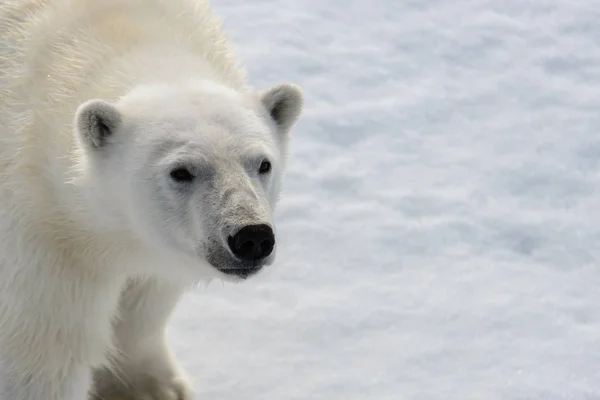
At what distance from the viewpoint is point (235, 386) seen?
3.91m

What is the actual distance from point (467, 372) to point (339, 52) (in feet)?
9.57

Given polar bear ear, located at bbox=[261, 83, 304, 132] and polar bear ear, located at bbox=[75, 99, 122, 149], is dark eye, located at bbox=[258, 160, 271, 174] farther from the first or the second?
polar bear ear, located at bbox=[75, 99, 122, 149]

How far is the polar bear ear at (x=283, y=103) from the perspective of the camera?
10.7 feet

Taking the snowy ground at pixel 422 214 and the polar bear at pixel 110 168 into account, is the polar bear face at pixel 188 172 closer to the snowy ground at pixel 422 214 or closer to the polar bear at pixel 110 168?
the polar bear at pixel 110 168

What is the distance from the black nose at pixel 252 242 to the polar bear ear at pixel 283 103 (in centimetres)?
65

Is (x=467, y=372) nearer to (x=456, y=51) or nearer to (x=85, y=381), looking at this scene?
(x=85, y=381)

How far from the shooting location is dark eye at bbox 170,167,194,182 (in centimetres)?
290

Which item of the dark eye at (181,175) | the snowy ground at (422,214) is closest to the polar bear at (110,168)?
the dark eye at (181,175)

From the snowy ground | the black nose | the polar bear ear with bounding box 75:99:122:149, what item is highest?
the polar bear ear with bounding box 75:99:122:149

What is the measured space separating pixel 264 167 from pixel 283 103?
352mm

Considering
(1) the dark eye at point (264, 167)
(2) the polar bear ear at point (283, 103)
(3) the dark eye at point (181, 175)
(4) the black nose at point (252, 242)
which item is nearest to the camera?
(4) the black nose at point (252, 242)

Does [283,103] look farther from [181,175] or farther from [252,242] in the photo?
[252,242]

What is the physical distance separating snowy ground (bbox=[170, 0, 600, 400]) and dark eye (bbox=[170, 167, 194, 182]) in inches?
49.1

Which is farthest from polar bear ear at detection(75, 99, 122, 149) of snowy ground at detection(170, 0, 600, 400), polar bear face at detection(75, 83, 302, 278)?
snowy ground at detection(170, 0, 600, 400)
